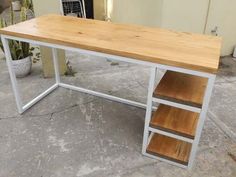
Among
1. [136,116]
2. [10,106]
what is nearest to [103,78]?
[136,116]

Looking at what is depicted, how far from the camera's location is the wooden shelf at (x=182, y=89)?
1466mm

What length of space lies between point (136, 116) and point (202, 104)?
0.88 meters

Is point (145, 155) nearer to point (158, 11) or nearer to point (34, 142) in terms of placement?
point (34, 142)

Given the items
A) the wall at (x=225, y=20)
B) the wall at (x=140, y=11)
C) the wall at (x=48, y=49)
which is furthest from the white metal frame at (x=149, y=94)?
the wall at (x=225, y=20)

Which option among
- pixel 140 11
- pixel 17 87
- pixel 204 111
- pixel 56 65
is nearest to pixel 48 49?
pixel 56 65

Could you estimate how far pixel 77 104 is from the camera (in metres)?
2.37

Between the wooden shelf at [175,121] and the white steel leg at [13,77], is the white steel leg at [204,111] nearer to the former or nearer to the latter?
the wooden shelf at [175,121]

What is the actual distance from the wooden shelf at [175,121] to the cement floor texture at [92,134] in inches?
12.2

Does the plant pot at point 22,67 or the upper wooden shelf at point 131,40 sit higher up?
the upper wooden shelf at point 131,40

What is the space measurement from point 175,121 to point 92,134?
2.36 ft

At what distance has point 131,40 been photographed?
166 cm

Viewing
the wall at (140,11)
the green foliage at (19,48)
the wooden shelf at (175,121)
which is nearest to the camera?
the wooden shelf at (175,121)

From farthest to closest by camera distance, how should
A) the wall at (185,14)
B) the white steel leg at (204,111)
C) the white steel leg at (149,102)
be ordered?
the wall at (185,14), the white steel leg at (149,102), the white steel leg at (204,111)

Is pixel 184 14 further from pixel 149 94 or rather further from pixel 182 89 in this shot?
pixel 149 94
